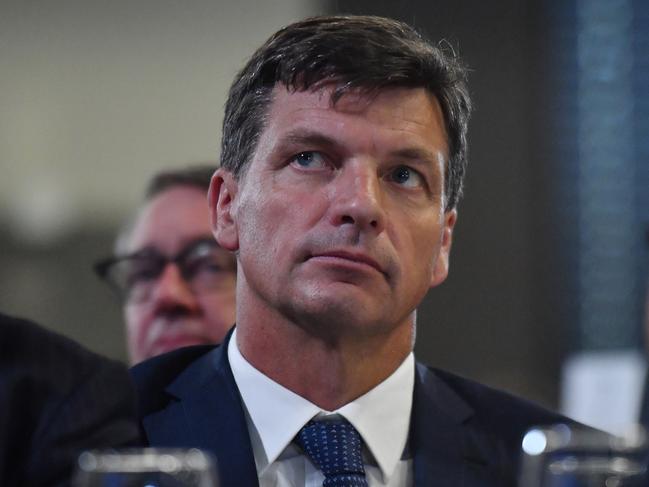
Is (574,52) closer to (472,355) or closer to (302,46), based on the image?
(472,355)

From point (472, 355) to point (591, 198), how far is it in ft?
2.52

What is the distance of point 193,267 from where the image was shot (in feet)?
8.86

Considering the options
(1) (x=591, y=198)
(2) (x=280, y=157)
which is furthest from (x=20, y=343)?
(1) (x=591, y=198)

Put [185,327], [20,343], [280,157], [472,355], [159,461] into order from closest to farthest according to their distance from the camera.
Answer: [159,461] → [20,343] → [280,157] → [185,327] → [472,355]

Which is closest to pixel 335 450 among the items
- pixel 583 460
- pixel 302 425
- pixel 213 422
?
pixel 302 425

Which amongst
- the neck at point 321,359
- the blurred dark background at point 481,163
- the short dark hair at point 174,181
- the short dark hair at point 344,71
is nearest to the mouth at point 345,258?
the neck at point 321,359

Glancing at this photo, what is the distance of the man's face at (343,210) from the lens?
1738mm

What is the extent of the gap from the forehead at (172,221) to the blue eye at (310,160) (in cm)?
93

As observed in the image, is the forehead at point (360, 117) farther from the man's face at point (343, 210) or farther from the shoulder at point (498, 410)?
the shoulder at point (498, 410)

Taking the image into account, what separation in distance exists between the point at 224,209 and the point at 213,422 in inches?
12.4

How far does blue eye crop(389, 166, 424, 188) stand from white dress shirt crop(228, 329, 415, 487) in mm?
276

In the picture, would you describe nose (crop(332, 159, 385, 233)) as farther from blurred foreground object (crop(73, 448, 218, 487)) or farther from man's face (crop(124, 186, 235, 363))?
man's face (crop(124, 186, 235, 363))

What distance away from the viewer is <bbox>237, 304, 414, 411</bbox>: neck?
1831 mm

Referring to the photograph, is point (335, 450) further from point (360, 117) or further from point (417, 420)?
point (360, 117)
